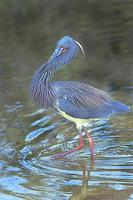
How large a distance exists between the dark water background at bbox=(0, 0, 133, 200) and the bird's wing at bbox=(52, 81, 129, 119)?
1.70 ft

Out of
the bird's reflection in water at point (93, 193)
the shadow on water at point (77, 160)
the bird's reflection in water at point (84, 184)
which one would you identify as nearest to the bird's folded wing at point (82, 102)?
the shadow on water at point (77, 160)

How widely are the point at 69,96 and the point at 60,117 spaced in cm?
153

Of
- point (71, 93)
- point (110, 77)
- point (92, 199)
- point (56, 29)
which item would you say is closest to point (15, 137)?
point (71, 93)

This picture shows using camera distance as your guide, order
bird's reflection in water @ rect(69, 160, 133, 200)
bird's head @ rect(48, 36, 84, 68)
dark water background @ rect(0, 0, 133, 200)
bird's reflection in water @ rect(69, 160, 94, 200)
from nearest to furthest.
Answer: bird's reflection in water @ rect(69, 160, 133, 200), bird's reflection in water @ rect(69, 160, 94, 200), dark water background @ rect(0, 0, 133, 200), bird's head @ rect(48, 36, 84, 68)

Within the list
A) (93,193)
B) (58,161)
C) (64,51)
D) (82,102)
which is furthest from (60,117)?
(93,193)

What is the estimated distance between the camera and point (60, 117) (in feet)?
30.1

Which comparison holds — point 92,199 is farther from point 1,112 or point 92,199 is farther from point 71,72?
Result: point 71,72

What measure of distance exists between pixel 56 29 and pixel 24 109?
21.3 feet

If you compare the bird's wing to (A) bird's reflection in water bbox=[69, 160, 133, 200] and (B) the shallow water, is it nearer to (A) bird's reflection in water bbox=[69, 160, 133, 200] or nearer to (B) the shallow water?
(B) the shallow water

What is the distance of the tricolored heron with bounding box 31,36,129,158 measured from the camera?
7.64 metres

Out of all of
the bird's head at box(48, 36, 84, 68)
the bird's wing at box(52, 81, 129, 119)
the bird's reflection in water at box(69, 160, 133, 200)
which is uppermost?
the bird's head at box(48, 36, 84, 68)

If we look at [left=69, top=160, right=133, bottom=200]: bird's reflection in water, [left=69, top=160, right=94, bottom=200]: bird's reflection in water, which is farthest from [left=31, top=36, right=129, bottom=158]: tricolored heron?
[left=69, top=160, right=133, bottom=200]: bird's reflection in water

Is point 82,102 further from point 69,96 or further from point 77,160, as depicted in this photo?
point 77,160

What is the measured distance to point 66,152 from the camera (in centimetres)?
771
